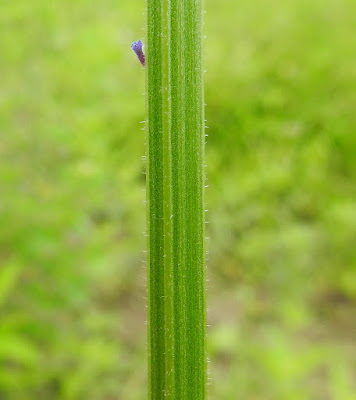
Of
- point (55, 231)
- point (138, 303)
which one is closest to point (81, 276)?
point (55, 231)

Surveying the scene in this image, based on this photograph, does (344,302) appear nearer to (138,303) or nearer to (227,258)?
(227,258)

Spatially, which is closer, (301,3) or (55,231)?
(55,231)

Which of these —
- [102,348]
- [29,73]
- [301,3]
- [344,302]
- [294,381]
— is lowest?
[294,381]

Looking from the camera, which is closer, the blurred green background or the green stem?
the green stem

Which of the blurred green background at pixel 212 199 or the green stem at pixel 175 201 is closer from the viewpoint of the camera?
the green stem at pixel 175 201
